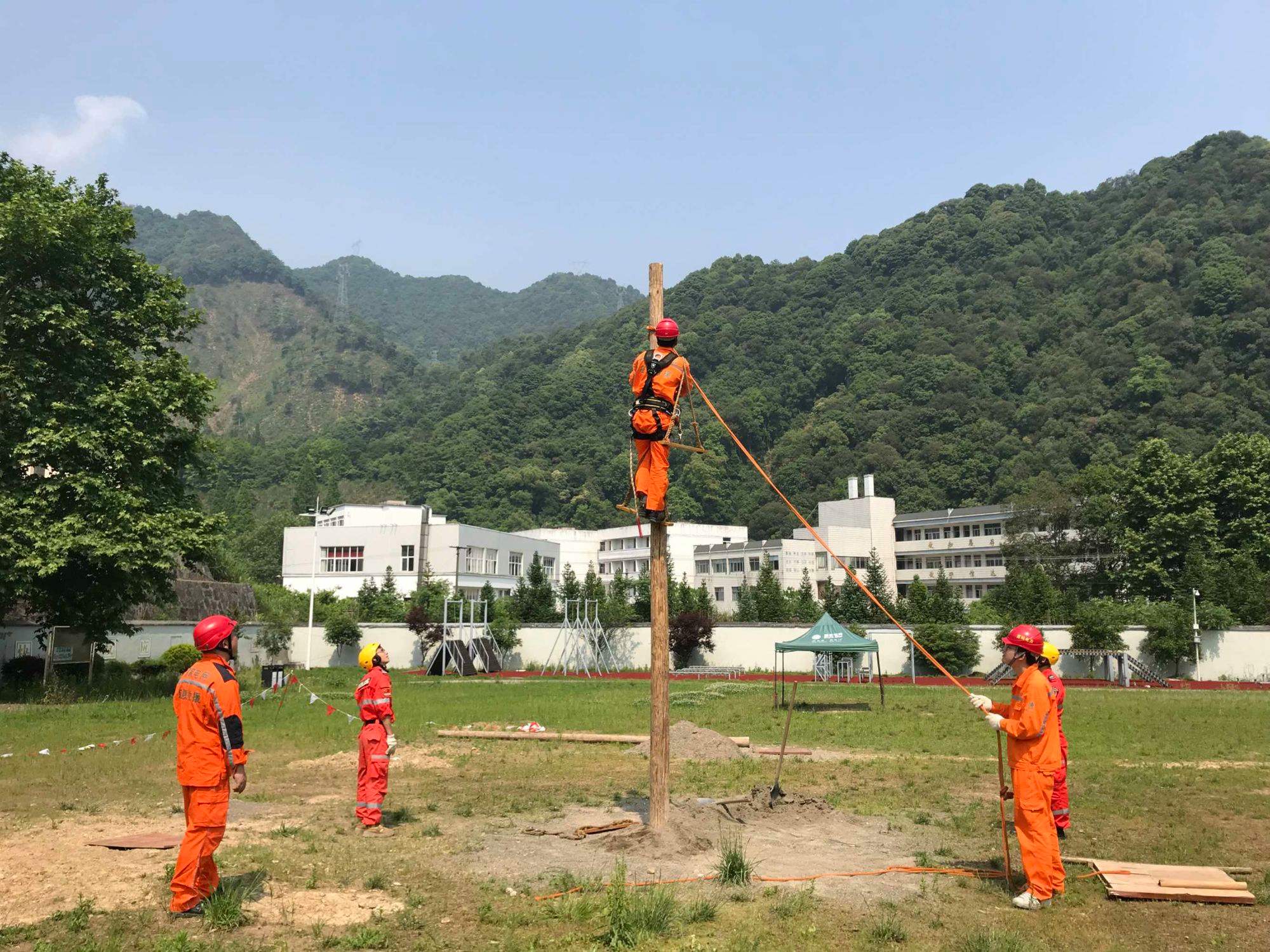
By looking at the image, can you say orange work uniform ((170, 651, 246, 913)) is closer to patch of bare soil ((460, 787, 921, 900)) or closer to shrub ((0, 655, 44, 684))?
patch of bare soil ((460, 787, 921, 900))

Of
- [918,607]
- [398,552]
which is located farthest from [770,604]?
[398,552]

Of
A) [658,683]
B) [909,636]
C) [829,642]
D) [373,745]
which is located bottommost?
[829,642]

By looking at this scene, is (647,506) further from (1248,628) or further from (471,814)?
(1248,628)

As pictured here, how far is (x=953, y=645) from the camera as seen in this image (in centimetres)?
4538

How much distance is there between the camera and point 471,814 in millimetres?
11938

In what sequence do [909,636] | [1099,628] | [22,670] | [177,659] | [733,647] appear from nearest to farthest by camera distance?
[909,636] < [22,670] < [177,659] < [1099,628] < [733,647]

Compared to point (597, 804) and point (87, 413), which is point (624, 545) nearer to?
point (87, 413)

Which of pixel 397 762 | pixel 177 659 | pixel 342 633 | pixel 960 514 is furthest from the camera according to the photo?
pixel 960 514

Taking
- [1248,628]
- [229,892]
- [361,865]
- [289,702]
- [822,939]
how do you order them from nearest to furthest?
1. [822,939]
2. [229,892]
3. [361,865]
4. [289,702]
5. [1248,628]

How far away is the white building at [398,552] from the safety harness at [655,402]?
5879 centimetres

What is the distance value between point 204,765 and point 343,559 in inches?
2671

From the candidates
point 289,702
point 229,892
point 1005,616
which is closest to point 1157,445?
point 1005,616

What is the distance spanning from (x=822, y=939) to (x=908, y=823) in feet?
16.0

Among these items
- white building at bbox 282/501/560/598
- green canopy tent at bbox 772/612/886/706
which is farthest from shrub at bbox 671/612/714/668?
white building at bbox 282/501/560/598
